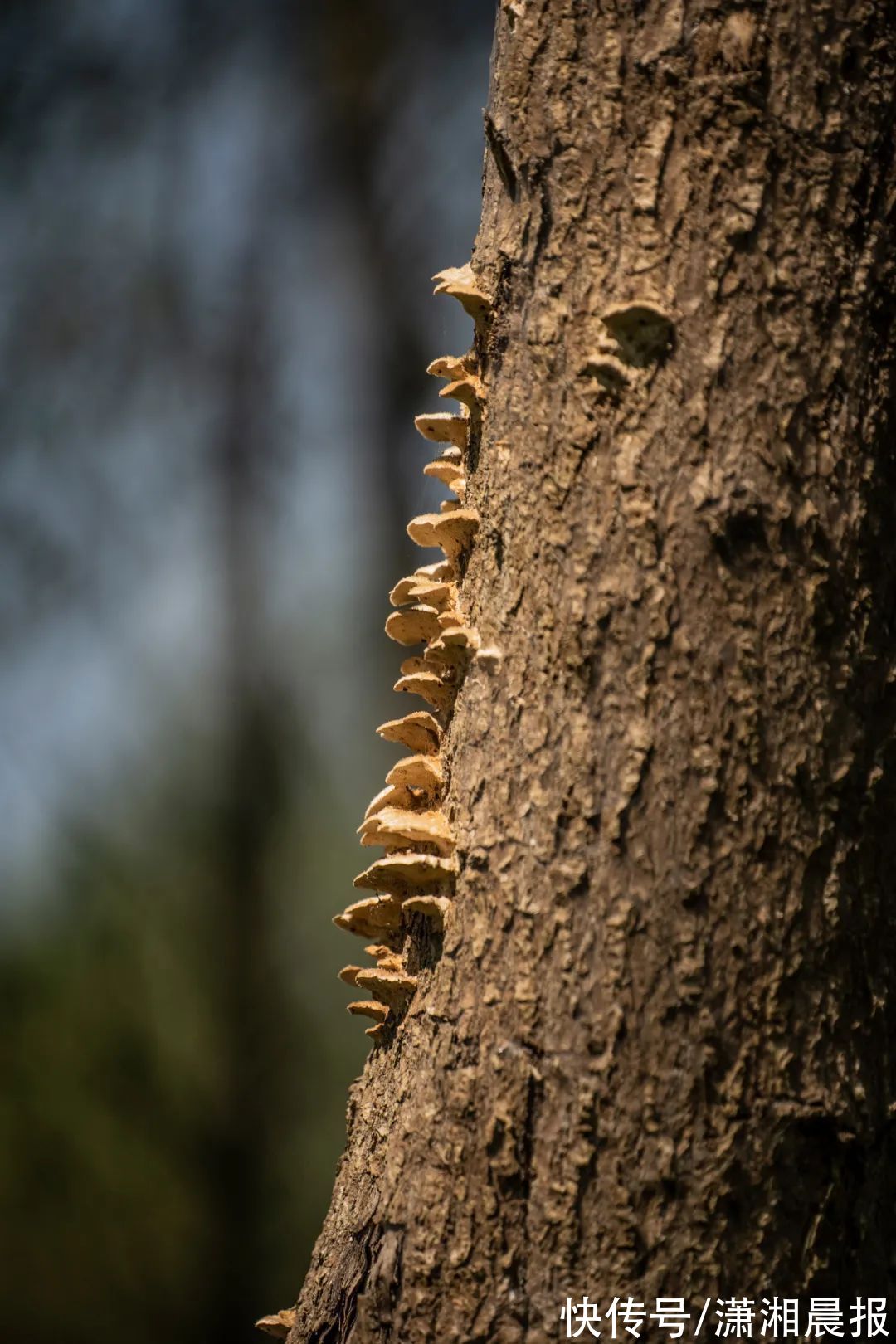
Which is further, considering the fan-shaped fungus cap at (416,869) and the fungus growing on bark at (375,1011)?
the fungus growing on bark at (375,1011)

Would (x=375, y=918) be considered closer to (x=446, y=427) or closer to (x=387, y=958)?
(x=387, y=958)

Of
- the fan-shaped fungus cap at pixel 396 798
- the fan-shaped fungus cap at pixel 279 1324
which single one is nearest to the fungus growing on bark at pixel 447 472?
the fan-shaped fungus cap at pixel 396 798

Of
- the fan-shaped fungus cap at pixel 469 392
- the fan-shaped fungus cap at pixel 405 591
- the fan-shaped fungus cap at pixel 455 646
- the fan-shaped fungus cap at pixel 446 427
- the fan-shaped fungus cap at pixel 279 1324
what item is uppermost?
the fan-shaped fungus cap at pixel 446 427

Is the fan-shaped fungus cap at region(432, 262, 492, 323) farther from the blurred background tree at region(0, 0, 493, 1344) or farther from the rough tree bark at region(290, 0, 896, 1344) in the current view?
the blurred background tree at region(0, 0, 493, 1344)

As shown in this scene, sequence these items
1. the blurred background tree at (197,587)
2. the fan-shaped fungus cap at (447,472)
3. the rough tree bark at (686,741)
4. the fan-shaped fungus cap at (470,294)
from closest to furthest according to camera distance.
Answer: the rough tree bark at (686,741) < the fan-shaped fungus cap at (470,294) < the fan-shaped fungus cap at (447,472) < the blurred background tree at (197,587)

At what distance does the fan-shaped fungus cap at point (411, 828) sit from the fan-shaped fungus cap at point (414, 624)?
4.9 inches

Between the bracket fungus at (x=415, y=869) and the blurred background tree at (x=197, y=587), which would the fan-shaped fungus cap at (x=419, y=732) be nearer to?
the bracket fungus at (x=415, y=869)

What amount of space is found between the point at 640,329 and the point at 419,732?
11.6 inches

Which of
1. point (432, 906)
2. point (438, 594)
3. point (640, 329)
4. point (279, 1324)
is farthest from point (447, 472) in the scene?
point (279, 1324)

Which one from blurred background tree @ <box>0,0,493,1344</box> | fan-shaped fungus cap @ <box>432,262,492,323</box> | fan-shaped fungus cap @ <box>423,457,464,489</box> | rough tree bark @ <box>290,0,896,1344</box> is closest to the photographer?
rough tree bark @ <box>290,0,896,1344</box>

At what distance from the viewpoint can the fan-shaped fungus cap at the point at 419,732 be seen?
676mm

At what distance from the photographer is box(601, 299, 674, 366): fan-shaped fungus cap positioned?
20.8 inches

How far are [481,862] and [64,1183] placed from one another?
1.76m

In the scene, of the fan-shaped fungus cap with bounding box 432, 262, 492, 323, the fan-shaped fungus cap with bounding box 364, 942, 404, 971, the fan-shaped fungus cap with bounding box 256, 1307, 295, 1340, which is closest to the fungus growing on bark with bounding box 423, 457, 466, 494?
the fan-shaped fungus cap with bounding box 432, 262, 492, 323
